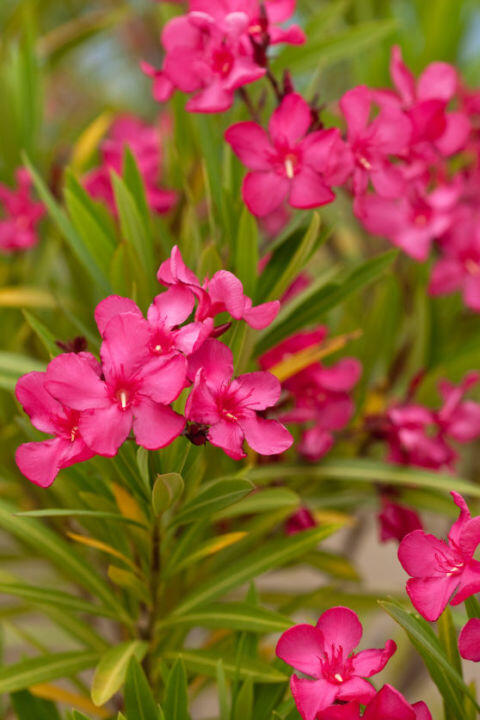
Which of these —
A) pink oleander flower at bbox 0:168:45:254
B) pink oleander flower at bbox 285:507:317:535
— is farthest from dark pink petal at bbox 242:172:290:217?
pink oleander flower at bbox 0:168:45:254

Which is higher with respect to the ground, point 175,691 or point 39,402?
point 39,402

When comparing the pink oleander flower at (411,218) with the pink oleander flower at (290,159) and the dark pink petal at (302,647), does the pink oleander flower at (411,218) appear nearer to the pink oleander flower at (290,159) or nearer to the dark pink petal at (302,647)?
the pink oleander flower at (290,159)

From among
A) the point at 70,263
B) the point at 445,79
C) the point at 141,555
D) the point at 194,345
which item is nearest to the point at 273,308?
the point at 194,345

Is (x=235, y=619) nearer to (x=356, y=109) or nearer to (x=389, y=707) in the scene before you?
(x=389, y=707)

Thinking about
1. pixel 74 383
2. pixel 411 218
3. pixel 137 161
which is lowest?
pixel 411 218

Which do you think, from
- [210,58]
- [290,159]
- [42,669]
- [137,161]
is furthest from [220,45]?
[42,669]

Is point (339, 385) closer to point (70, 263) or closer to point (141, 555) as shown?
point (141, 555)
